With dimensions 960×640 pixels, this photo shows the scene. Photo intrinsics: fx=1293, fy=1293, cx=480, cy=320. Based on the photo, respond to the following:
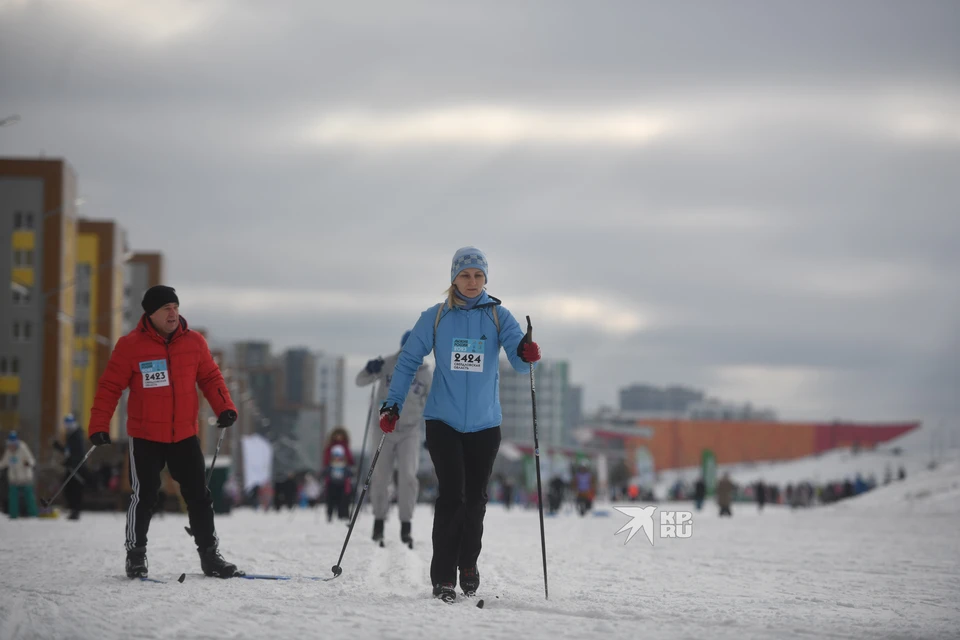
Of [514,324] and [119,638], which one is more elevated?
[514,324]

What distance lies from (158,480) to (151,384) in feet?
2.24

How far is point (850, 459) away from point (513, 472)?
1204 inches

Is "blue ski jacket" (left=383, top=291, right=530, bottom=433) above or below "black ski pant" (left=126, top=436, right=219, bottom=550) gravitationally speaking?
above

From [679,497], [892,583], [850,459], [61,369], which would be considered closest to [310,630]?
[892,583]

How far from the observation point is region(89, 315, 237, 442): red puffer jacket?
7914mm

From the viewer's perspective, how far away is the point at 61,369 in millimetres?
56406

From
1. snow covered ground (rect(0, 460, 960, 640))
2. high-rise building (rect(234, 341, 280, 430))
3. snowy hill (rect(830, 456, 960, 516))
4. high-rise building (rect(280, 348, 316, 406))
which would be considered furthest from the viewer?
high-rise building (rect(280, 348, 316, 406))

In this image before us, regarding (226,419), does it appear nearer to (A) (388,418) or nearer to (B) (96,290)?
(A) (388,418)

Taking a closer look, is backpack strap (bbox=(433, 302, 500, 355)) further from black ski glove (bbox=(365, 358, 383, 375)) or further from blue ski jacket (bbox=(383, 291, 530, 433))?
black ski glove (bbox=(365, 358, 383, 375))

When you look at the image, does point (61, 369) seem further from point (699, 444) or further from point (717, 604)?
point (699, 444)

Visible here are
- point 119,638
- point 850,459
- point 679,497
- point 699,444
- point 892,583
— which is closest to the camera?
point 119,638

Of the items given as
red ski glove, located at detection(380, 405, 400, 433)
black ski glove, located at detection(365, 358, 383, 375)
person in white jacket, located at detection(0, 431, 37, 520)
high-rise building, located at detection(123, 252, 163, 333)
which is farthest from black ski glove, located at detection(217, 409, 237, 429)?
high-rise building, located at detection(123, 252, 163, 333)

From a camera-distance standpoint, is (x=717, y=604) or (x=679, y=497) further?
(x=679, y=497)

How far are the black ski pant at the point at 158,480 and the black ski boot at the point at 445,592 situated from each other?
6.08 ft
